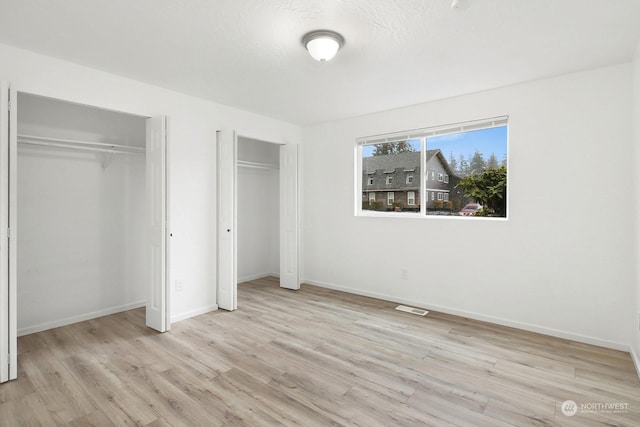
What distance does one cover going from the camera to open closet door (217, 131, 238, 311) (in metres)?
4.01

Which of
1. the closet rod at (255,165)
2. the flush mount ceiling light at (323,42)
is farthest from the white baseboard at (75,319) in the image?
the flush mount ceiling light at (323,42)

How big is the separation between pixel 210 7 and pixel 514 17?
1.97m

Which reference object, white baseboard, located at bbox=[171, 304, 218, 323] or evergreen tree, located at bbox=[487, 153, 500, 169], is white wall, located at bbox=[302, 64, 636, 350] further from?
white baseboard, located at bbox=[171, 304, 218, 323]

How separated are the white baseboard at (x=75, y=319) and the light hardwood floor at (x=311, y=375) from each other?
10 cm

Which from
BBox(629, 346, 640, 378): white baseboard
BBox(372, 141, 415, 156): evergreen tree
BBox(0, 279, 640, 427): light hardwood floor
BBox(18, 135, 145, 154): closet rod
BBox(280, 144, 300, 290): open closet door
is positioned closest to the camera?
BBox(0, 279, 640, 427): light hardwood floor

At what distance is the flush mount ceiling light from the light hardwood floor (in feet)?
7.92

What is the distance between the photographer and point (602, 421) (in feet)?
6.66

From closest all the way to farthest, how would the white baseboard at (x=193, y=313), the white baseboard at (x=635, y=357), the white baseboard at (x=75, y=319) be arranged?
the white baseboard at (x=635, y=357)
the white baseboard at (x=75, y=319)
the white baseboard at (x=193, y=313)

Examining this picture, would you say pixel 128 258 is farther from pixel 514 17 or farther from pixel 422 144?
pixel 514 17

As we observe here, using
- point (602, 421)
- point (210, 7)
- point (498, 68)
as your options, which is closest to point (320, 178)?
point (498, 68)

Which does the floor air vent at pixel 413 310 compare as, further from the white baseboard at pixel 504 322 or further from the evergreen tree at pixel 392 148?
the evergreen tree at pixel 392 148

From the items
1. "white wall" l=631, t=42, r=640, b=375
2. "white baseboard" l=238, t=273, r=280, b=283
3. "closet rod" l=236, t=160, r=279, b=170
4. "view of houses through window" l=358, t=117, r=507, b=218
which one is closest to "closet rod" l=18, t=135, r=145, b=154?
"closet rod" l=236, t=160, r=279, b=170

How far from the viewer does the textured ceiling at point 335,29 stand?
2.10m

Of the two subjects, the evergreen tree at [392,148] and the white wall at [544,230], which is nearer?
the white wall at [544,230]
